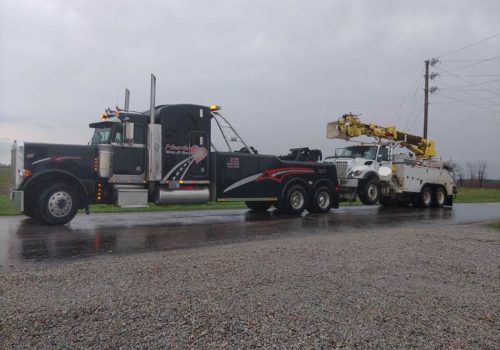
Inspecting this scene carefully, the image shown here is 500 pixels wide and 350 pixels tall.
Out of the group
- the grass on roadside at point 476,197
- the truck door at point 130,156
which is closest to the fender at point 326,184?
the truck door at point 130,156

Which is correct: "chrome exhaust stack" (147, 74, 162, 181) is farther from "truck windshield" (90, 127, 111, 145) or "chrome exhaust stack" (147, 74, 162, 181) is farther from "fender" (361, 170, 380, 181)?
"fender" (361, 170, 380, 181)

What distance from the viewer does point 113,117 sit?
478 inches

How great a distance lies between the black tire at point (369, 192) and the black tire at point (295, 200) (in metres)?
3.77

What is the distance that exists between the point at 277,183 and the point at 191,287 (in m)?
10.2

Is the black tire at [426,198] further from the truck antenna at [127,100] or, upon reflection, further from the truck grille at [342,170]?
the truck antenna at [127,100]

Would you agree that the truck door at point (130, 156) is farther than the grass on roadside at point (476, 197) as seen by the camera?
No

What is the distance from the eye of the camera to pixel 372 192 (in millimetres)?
18688

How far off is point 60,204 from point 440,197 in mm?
17548

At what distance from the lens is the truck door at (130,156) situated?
12008 millimetres

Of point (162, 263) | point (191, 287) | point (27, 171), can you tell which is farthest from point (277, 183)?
point (191, 287)

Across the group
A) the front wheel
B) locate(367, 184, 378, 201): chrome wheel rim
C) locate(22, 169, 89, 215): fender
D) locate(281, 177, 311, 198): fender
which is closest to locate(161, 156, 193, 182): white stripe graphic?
locate(22, 169, 89, 215): fender

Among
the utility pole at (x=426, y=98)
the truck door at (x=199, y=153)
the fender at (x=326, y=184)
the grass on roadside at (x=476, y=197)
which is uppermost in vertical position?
the utility pole at (x=426, y=98)

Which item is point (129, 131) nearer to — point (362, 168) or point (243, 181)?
point (243, 181)

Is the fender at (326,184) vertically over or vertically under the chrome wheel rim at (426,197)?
over
